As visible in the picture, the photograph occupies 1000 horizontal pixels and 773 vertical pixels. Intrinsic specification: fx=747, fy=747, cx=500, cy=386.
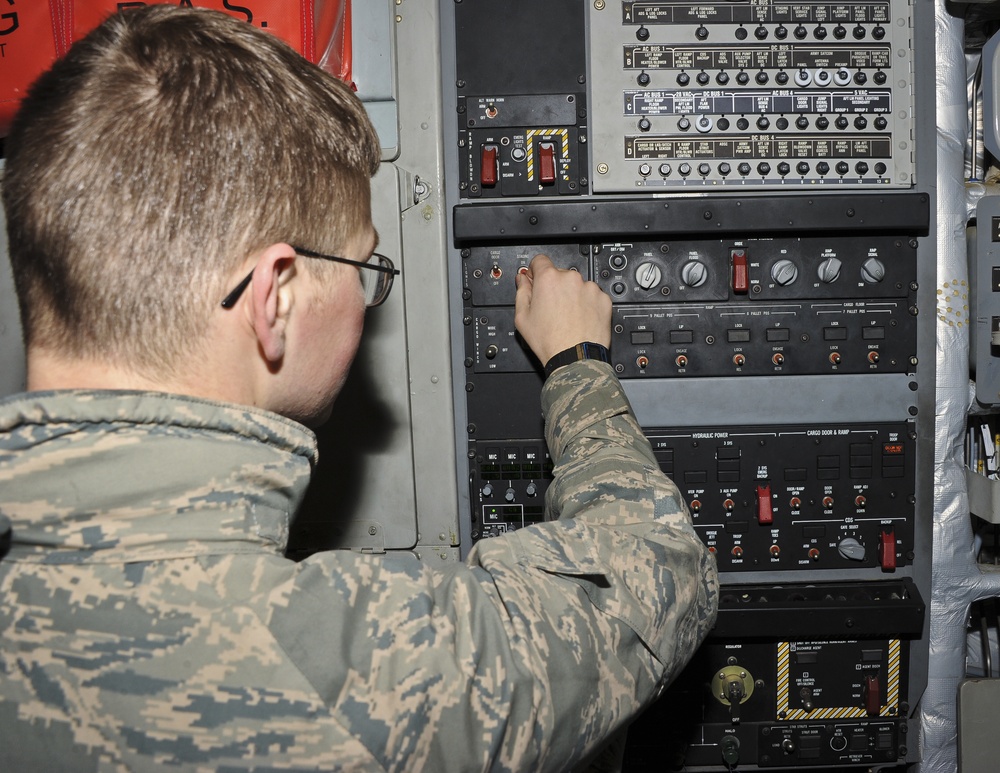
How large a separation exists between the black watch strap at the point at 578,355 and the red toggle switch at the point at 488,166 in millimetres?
512

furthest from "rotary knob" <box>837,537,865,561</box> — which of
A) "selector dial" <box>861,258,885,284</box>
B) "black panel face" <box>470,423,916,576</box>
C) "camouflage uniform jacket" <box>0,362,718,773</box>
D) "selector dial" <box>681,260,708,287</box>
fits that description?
"camouflage uniform jacket" <box>0,362,718,773</box>

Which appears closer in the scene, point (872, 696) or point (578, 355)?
point (578, 355)

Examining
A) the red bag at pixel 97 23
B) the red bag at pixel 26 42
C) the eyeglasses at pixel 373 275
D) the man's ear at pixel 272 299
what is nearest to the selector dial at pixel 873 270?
the eyeglasses at pixel 373 275

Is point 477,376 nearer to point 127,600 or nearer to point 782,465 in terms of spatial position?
point 782,465

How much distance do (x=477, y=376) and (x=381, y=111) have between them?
73cm

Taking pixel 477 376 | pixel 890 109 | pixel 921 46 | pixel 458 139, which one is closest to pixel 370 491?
pixel 477 376

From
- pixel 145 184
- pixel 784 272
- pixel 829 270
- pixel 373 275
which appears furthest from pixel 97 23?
pixel 829 270

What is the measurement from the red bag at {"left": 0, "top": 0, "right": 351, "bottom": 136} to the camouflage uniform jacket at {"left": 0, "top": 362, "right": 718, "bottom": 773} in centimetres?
122

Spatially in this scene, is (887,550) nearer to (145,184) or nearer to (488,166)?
(488,166)

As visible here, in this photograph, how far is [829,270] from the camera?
77.3 inches

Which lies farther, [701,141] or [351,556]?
[701,141]

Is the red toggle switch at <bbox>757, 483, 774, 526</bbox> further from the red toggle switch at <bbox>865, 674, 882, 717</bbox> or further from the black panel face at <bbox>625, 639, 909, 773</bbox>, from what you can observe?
the red toggle switch at <bbox>865, 674, 882, 717</bbox>

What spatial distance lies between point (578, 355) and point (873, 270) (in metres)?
0.88

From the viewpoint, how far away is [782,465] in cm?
204
